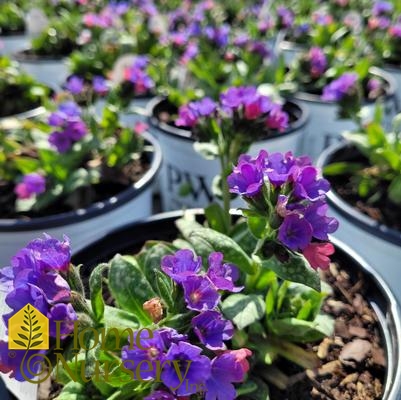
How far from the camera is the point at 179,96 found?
1657 mm

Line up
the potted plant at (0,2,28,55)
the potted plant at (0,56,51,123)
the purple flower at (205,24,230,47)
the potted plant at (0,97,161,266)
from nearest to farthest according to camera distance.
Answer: the potted plant at (0,97,161,266) < the potted plant at (0,56,51,123) < the purple flower at (205,24,230,47) < the potted plant at (0,2,28,55)

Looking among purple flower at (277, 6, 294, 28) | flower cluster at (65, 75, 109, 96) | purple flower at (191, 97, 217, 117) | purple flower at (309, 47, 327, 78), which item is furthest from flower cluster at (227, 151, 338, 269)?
purple flower at (277, 6, 294, 28)

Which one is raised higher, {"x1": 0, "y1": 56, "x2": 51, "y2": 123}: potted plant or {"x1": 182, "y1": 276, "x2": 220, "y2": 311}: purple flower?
{"x1": 182, "y1": 276, "x2": 220, "y2": 311}: purple flower

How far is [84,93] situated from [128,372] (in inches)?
40.4

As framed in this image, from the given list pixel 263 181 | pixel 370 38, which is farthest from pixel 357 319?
pixel 370 38

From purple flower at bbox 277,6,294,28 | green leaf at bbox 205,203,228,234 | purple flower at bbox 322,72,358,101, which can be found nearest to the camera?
green leaf at bbox 205,203,228,234

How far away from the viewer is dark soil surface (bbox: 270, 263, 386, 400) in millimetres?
725

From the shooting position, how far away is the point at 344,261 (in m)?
0.88

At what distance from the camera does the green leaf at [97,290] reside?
1.99 feet

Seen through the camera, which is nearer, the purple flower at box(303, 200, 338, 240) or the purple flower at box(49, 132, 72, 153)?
the purple flower at box(303, 200, 338, 240)

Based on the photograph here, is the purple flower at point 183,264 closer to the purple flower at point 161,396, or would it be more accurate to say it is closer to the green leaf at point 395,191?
the purple flower at point 161,396

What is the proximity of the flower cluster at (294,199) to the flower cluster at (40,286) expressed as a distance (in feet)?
0.69

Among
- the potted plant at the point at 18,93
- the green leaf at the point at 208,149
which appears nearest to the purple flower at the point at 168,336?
the green leaf at the point at 208,149

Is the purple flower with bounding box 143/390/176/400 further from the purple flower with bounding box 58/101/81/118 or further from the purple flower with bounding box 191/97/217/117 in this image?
the purple flower with bounding box 58/101/81/118
